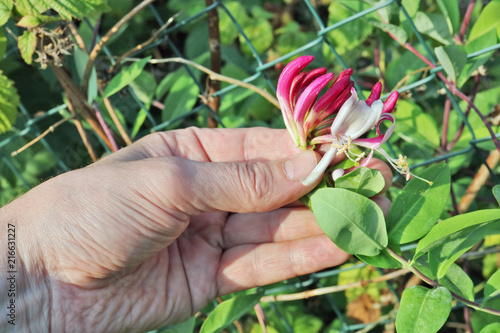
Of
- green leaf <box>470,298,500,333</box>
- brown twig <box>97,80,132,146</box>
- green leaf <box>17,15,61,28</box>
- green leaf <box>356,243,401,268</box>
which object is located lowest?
green leaf <box>470,298,500,333</box>

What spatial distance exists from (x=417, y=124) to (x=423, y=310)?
450mm

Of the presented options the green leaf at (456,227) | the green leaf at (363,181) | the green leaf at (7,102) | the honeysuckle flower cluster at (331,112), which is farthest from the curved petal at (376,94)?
the green leaf at (7,102)

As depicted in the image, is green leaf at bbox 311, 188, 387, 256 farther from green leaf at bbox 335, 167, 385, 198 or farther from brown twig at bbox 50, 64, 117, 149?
brown twig at bbox 50, 64, 117, 149

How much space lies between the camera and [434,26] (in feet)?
3.57

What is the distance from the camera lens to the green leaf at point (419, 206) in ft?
2.72

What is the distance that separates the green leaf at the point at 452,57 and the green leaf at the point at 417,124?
0.17m

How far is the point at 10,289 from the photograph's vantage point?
921 millimetres

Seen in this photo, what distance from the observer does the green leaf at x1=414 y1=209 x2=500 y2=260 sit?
0.73 metres

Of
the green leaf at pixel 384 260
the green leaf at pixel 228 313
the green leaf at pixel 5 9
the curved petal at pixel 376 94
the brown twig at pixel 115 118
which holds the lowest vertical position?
the green leaf at pixel 228 313

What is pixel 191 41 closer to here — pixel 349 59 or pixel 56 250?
pixel 349 59

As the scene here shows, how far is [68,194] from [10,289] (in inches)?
7.3

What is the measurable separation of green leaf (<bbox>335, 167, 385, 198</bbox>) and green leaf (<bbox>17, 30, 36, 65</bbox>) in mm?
672

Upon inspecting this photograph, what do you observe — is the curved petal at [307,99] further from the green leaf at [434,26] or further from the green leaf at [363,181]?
the green leaf at [434,26]

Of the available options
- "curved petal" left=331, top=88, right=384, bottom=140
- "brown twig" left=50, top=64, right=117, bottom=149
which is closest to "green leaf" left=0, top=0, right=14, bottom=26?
"brown twig" left=50, top=64, right=117, bottom=149
